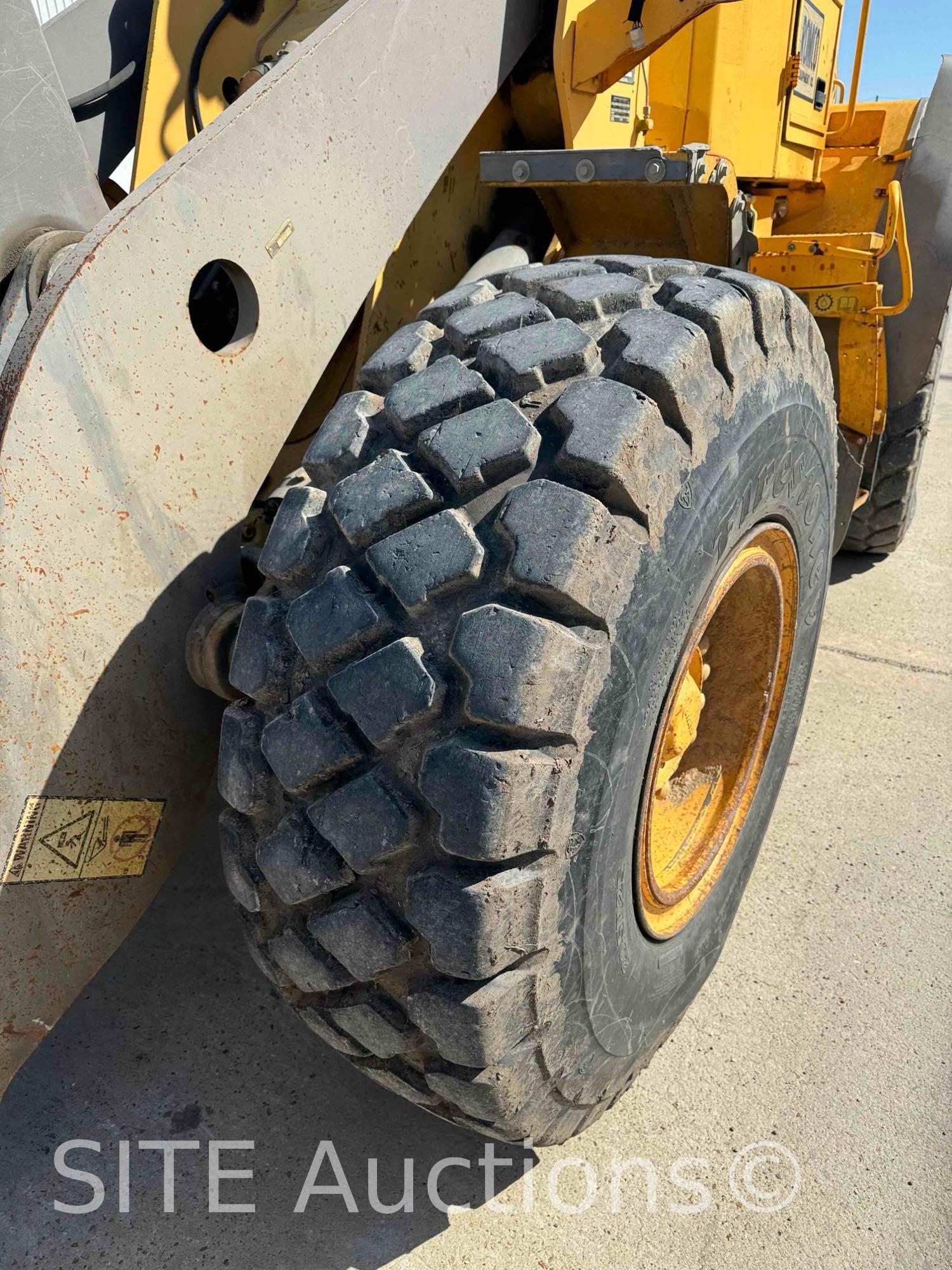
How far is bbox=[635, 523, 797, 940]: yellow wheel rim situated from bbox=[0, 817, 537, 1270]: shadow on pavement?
2.07ft

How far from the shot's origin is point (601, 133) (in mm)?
2379

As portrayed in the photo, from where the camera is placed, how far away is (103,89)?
7.79ft

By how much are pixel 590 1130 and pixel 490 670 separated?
4.05 ft

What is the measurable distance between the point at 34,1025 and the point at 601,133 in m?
2.21

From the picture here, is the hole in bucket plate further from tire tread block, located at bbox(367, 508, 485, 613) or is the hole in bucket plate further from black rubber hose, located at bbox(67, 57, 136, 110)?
→ black rubber hose, located at bbox(67, 57, 136, 110)

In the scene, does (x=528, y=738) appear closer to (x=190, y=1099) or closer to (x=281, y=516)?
(x=281, y=516)

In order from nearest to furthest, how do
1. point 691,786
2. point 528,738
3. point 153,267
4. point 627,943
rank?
point 528,738
point 153,267
point 627,943
point 691,786

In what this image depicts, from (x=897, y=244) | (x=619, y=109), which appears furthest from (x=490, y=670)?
(x=897, y=244)

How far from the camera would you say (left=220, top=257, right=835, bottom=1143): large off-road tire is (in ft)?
4.33

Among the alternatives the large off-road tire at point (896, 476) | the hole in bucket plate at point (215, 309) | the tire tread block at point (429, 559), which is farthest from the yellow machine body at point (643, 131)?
the tire tread block at point (429, 559)

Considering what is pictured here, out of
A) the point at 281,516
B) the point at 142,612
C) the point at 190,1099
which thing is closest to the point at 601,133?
the point at 281,516

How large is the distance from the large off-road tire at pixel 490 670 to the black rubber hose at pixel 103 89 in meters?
1.26

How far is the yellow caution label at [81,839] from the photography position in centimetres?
140

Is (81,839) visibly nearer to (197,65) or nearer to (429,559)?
(429,559)
